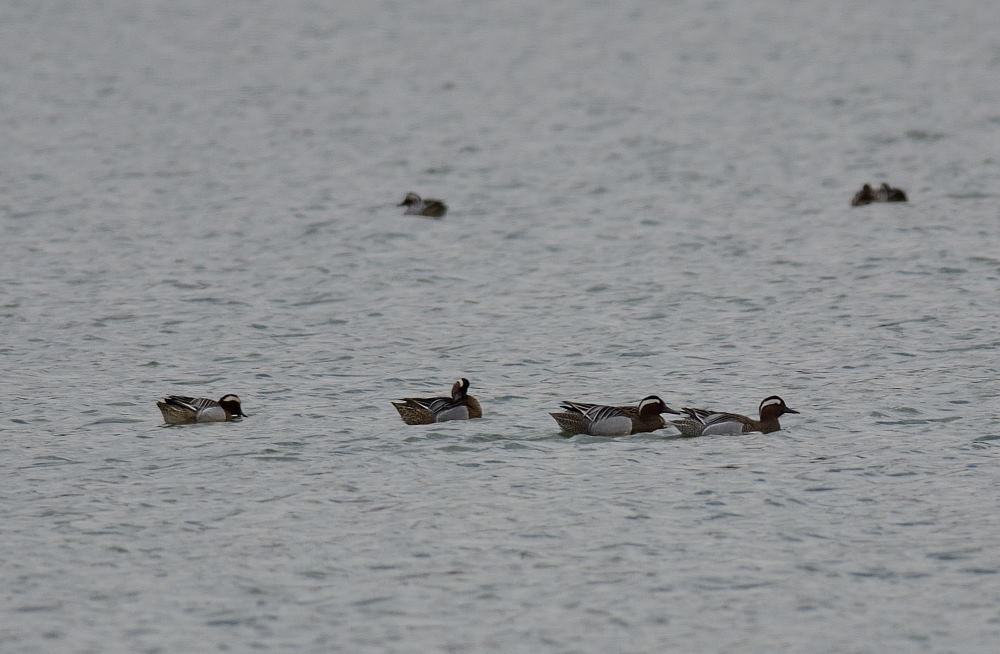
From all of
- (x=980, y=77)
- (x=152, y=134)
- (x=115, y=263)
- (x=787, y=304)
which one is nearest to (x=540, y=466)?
(x=787, y=304)

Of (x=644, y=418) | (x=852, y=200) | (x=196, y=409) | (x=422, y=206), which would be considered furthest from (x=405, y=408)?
(x=852, y=200)

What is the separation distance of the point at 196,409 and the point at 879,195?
56.4 ft

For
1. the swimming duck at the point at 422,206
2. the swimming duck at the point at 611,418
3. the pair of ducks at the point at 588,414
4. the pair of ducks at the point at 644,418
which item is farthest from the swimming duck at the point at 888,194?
the swimming duck at the point at 611,418

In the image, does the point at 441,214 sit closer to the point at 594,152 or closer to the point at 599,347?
the point at 594,152

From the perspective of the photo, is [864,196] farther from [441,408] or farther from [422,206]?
[441,408]

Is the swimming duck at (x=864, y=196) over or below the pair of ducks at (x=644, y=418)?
over

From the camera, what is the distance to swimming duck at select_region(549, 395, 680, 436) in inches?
712

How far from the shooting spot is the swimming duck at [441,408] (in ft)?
60.8

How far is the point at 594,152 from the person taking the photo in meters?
38.8

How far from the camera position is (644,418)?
719 inches

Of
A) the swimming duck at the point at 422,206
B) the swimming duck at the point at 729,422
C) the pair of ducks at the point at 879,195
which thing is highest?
the pair of ducks at the point at 879,195

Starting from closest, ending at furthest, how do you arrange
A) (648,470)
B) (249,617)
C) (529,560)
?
(249,617) → (529,560) → (648,470)

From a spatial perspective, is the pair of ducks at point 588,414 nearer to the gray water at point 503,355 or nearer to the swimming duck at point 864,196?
the gray water at point 503,355

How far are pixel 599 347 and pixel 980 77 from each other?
27.4 metres
